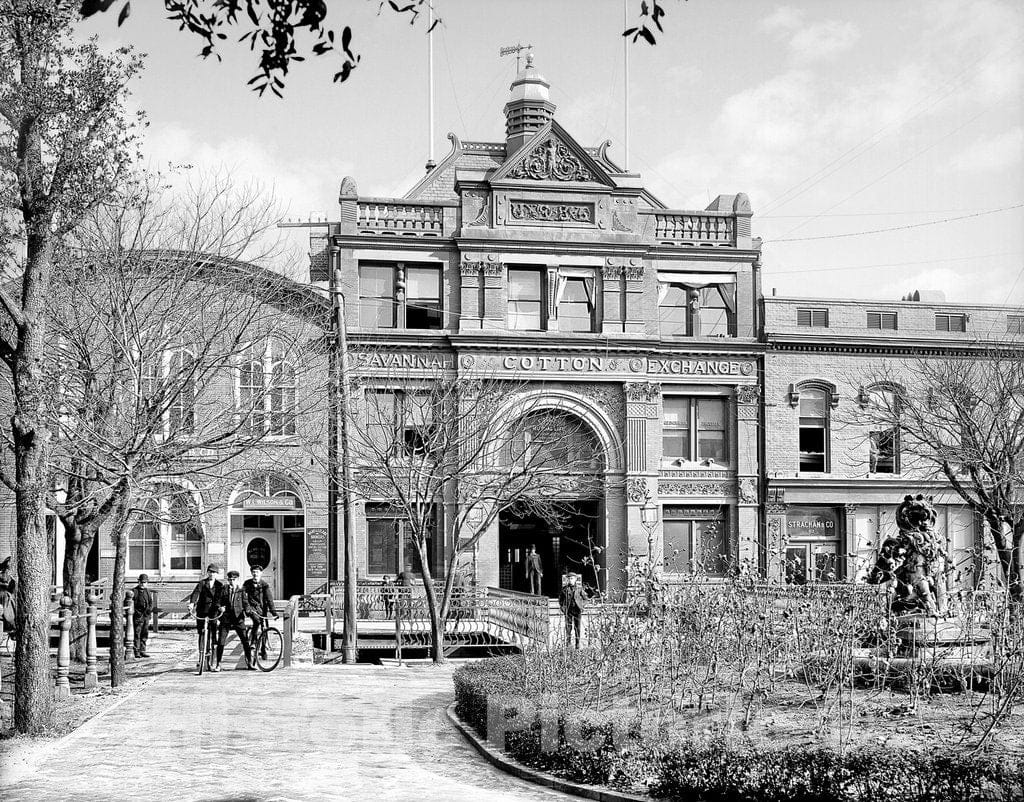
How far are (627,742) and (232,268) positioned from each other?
1649 centimetres

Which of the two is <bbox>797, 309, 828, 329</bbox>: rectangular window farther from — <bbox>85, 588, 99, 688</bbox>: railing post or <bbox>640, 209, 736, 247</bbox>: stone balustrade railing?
<bbox>85, 588, 99, 688</bbox>: railing post

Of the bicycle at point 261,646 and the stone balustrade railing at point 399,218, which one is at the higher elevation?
the stone balustrade railing at point 399,218

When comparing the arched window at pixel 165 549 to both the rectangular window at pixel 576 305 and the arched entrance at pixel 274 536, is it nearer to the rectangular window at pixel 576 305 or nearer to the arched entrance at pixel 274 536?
the arched entrance at pixel 274 536

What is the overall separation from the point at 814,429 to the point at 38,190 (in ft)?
99.8

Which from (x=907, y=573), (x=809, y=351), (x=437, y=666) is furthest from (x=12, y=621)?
(x=809, y=351)

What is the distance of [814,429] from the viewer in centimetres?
4050

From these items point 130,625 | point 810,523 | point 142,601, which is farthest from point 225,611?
point 810,523

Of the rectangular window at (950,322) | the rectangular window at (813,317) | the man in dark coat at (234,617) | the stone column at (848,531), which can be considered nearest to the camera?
the man in dark coat at (234,617)

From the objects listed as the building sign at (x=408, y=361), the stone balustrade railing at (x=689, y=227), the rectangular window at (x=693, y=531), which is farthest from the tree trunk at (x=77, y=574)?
the stone balustrade railing at (x=689, y=227)

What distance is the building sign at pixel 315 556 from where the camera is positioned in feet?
124

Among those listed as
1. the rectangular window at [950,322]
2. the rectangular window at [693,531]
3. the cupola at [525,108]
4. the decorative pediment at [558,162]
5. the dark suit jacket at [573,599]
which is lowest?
the dark suit jacket at [573,599]

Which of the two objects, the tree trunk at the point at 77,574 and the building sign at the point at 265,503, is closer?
the tree trunk at the point at 77,574

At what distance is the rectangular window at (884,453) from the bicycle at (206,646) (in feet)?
82.7

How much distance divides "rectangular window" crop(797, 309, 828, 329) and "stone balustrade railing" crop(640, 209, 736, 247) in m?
3.28
